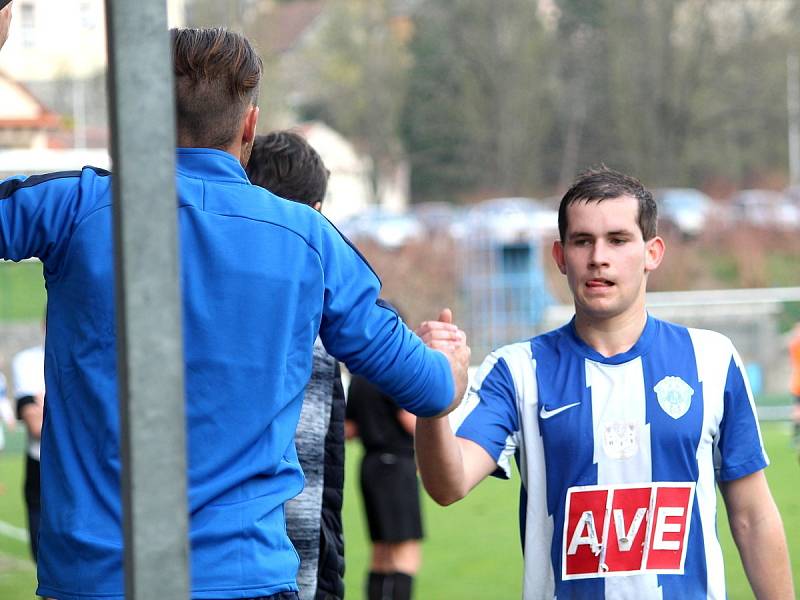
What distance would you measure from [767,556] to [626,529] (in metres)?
0.34

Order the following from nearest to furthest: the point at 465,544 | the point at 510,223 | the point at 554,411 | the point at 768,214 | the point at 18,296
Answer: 1. the point at 554,411
2. the point at 465,544
3. the point at 18,296
4. the point at 768,214
5. the point at 510,223

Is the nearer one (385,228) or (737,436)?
(737,436)

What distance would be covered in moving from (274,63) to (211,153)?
4394 cm

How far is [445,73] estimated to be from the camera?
199ft

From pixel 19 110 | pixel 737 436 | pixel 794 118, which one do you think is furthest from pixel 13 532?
pixel 794 118

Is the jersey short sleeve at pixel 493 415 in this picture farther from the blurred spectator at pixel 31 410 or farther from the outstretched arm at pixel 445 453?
the blurred spectator at pixel 31 410

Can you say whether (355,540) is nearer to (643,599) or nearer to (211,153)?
(643,599)

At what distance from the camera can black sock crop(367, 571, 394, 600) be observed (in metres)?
7.66

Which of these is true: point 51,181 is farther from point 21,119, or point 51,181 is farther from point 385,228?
point 21,119

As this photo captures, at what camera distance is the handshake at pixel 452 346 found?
8.61 ft

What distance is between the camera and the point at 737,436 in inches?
127

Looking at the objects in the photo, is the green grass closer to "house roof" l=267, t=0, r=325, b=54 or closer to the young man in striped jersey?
the young man in striped jersey

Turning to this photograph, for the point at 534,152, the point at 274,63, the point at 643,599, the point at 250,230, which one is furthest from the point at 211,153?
the point at 534,152

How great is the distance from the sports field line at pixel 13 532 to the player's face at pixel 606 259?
30.7ft
